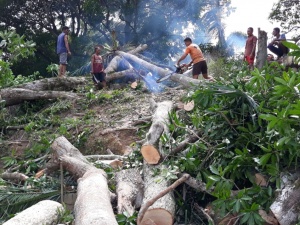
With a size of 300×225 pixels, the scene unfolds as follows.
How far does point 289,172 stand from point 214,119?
108 centimetres

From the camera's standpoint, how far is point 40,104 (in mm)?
9102

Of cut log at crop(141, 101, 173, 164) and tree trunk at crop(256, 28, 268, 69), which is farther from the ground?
tree trunk at crop(256, 28, 268, 69)

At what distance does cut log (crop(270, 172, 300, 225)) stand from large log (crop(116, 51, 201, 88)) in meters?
3.97

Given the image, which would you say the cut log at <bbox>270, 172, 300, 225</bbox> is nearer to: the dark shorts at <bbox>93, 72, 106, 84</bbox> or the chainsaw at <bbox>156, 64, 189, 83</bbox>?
the chainsaw at <bbox>156, 64, 189, 83</bbox>

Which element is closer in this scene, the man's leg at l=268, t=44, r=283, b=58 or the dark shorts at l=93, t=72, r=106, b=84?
the man's leg at l=268, t=44, r=283, b=58

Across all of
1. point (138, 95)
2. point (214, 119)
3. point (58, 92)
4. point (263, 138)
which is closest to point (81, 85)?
point (58, 92)

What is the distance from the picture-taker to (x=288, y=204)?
3.59m

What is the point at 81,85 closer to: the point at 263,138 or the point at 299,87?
the point at 263,138

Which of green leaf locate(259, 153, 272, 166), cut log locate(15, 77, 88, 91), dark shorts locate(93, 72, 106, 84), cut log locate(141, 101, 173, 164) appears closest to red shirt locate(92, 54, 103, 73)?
dark shorts locate(93, 72, 106, 84)

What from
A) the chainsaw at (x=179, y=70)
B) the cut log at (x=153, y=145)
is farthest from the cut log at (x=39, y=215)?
the chainsaw at (x=179, y=70)

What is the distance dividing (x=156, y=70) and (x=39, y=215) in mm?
6799

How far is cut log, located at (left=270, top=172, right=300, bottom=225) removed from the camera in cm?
353

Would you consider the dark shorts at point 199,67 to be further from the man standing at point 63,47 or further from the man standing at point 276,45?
the man standing at point 63,47

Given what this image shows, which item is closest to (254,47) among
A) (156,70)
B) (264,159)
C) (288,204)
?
(156,70)
